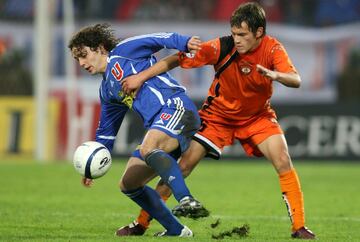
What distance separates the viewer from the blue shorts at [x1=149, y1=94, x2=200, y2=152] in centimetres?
735

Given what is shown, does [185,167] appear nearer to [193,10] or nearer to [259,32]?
[259,32]

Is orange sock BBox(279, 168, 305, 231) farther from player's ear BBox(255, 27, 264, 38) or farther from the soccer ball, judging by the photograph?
the soccer ball

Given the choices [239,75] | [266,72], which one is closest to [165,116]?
[239,75]

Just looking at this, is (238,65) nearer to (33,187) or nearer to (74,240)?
(74,240)

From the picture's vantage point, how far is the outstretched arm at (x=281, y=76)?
6906 mm

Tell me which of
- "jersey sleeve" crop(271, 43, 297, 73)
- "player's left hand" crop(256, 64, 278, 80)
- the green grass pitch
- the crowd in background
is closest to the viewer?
"player's left hand" crop(256, 64, 278, 80)

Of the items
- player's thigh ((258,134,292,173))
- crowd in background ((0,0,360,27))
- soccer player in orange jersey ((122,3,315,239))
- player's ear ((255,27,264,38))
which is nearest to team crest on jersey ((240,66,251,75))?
soccer player in orange jersey ((122,3,315,239))

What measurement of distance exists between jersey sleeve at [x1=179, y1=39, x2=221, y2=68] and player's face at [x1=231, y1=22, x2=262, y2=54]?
206 millimetres

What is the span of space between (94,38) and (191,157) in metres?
1.29

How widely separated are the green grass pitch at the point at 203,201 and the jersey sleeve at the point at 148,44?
1495 mm

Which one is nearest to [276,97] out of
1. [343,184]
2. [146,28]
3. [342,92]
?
[342,92]

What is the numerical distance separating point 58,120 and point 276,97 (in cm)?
646

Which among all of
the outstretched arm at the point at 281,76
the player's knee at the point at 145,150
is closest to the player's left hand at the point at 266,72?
the outstretched arm at the point at 281,76

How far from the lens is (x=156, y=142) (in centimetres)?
729
